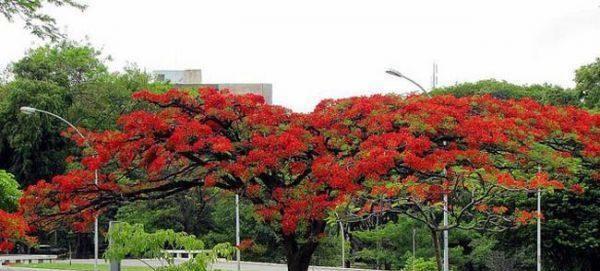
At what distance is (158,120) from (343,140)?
3716 mm

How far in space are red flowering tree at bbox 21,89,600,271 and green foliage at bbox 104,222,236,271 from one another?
12.4 feet

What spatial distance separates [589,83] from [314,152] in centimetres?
2467

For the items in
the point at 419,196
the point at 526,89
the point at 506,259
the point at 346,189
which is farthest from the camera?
the point at 526,89

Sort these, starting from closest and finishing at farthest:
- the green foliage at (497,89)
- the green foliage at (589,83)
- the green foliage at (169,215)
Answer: the green foliage at (589,83) → the green foliage at (169,215) → the green foliage at (497,89)

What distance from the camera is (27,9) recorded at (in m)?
14.9

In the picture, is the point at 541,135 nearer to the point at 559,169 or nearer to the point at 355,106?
the point at 559,169

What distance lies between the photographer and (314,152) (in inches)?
682

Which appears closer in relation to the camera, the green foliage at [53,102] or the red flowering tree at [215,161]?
the red flowering tree at [215,161]

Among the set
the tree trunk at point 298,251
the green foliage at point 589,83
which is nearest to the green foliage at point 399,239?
the green foliage at point 589,83

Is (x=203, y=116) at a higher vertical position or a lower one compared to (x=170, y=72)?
lower

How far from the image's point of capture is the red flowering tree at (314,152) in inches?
617

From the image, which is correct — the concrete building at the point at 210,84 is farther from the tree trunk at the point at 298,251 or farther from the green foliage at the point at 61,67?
the tree trunk at the point at 298,251

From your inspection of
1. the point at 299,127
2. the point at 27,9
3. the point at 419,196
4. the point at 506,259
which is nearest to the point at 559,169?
the point at 419,196

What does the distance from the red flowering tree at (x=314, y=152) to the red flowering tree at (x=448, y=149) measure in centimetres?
3
